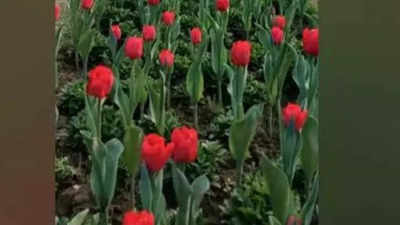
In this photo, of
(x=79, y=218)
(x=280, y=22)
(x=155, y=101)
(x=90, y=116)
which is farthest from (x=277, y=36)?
(x=79, y=218)

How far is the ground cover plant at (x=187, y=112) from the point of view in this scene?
3.39 feet

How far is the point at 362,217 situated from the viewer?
1.06 metres

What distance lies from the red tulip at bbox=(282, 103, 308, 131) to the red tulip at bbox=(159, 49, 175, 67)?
202 millimetres

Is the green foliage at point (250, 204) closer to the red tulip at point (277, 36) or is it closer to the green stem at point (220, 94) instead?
the green stem at point (220, 94)

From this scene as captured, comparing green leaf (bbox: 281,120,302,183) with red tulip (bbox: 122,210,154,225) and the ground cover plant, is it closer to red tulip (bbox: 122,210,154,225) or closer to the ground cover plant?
the ground cover plant

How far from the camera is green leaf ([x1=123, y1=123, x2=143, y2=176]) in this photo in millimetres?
1036

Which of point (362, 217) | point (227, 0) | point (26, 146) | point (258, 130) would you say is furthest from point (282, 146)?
point (26, 146)

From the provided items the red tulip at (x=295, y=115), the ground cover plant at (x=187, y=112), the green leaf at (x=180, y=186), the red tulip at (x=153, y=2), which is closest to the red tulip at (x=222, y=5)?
the ground cover plant at (x=187, y=112)

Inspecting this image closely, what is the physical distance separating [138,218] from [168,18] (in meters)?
0.36

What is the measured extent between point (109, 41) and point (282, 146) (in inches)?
12.9

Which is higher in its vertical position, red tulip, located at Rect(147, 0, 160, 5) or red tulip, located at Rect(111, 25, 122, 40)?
red tulip, located at Rect(147, 0, 160, 5)

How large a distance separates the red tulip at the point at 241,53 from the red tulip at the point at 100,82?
212 mm

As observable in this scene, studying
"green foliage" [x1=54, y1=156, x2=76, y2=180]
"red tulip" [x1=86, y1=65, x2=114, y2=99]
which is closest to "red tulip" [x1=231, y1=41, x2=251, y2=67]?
"red tulip" [x1=86, y1=65, x2=114, y2=99]

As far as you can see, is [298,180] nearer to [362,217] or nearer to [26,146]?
[362,217]
